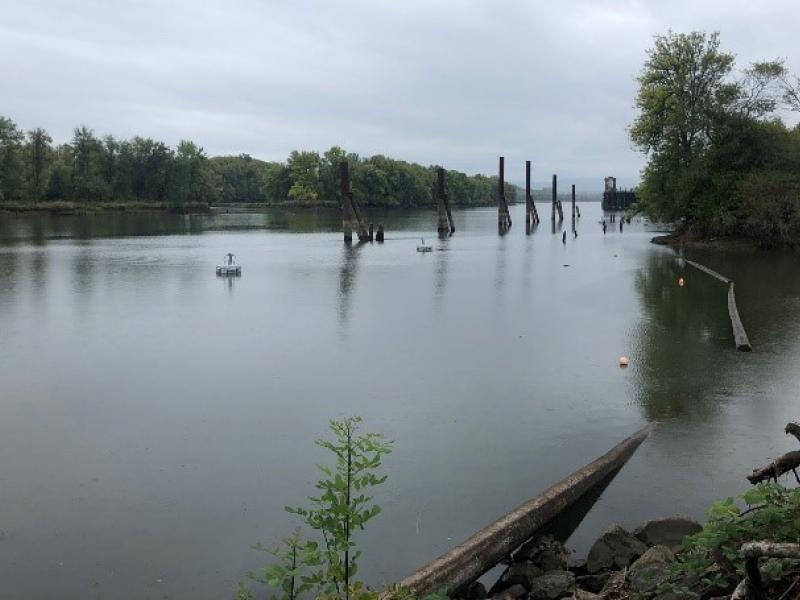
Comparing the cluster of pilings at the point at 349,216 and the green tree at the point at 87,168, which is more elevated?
the green tree at the point at 87,168

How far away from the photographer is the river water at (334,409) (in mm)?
7148

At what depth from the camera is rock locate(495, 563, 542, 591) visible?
6.08 meters

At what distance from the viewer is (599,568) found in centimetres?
624

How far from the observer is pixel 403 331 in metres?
17.5

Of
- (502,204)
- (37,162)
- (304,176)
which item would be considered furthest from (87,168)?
(502,204)

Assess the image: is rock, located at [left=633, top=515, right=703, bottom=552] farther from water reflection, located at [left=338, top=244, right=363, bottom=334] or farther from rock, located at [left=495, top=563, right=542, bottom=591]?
water reflection, located at [left=338, top=244, right=363, bottom=334]

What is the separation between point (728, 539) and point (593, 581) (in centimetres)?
149

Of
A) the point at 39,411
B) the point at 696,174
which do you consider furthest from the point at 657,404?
the point at 696,174

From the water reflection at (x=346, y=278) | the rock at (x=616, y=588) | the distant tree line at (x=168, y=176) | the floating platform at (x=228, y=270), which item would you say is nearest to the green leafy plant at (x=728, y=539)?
the rock at (x=616, y=588)

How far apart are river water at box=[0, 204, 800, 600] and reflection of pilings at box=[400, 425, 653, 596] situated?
36 centimetres

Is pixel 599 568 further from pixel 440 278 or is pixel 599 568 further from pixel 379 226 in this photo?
pixel 379 226

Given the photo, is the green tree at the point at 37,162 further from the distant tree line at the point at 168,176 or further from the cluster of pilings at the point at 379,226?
the cluster of pilings at the point at 379,226

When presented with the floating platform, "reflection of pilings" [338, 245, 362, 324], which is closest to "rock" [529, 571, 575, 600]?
"reflection of pilings" [338, 245, 362, 324]

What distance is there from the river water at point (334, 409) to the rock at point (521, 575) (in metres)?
0.87
